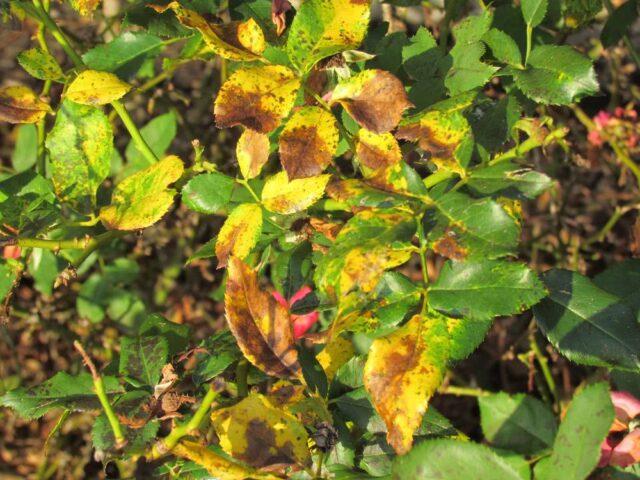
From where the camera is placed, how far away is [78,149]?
1044 millimetres

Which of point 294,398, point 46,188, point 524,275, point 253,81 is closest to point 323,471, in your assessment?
point 294,398

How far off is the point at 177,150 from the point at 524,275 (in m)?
1.52

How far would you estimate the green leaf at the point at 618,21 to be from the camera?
4.21 ft

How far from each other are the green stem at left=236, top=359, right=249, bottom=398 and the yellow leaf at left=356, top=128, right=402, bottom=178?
1.02ft

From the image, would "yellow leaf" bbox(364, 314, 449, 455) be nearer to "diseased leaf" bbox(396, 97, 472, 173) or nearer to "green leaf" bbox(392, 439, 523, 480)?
"green leaf" bbox(392, 439, 523, 480)

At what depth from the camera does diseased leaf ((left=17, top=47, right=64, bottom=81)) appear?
40.3 inches

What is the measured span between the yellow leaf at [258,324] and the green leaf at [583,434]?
289mm

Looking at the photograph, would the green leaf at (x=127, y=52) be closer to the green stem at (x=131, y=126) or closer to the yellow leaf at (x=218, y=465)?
the green stem at (x=131, y=126)

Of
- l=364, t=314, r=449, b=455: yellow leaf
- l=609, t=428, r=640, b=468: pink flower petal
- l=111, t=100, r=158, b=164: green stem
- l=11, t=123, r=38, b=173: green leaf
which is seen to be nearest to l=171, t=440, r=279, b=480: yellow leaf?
l=364, t=314, r=449, b=455: yellow leaf

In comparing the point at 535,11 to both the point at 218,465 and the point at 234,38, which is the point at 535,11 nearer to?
the point at 234,38

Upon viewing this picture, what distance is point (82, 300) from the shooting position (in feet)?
5.29

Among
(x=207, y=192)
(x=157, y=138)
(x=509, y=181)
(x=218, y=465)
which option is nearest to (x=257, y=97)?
(x=207, y=192)

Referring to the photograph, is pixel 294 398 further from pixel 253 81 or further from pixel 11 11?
pixel 11 11

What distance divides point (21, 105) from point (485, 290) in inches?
27.8
